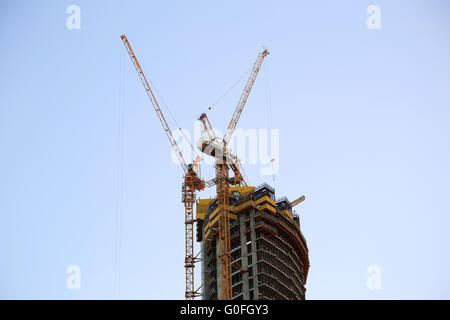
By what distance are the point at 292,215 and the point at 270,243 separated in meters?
19.6

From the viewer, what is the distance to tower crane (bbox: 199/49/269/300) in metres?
150

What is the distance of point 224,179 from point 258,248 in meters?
19.7

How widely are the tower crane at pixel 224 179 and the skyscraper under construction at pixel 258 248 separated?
11.6ft

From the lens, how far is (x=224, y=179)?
164 metres

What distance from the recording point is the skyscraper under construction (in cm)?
15150

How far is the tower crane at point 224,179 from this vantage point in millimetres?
150500

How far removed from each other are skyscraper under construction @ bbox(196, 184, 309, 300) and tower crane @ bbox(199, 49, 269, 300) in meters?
3.52

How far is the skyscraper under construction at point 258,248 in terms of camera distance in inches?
5965

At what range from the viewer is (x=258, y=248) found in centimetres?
15612
